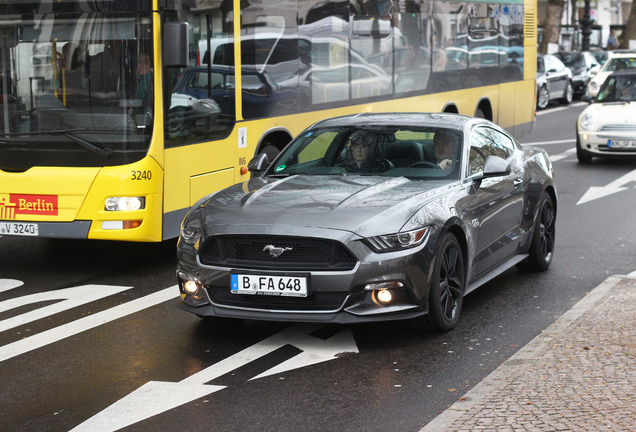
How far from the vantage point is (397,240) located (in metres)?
7.10

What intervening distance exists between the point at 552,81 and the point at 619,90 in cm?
1565

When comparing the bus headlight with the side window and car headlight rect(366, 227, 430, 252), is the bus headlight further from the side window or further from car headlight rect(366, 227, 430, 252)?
car headlight rect(366, 227, 430, 252)

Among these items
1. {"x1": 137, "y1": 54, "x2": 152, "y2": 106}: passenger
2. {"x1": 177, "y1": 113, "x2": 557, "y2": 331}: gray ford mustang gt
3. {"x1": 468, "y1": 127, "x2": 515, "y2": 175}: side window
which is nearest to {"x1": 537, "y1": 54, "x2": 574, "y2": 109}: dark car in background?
{"x1": 468, "y1": 127, "x2": 515, "y2": 175}: side window

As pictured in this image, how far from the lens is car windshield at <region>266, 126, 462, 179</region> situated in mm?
8344

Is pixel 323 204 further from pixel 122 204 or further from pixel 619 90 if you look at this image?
pixel 619 90

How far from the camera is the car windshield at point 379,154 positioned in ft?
27.4

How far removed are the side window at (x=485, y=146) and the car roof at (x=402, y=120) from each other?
6.5 inches

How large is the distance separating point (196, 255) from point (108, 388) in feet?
4.16

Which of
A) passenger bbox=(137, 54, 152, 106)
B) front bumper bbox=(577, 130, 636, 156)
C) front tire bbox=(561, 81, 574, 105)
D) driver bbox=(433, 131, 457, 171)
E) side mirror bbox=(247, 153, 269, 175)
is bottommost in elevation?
front tire bbox=(561, 81, 574, 105)

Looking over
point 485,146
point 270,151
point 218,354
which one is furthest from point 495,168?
point 270,151

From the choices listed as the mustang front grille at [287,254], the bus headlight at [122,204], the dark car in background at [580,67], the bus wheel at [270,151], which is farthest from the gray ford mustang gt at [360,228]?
the dark car in background at [580,67]

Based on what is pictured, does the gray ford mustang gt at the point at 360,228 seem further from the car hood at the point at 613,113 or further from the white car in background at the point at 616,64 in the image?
the white car in background at the point at 616,64

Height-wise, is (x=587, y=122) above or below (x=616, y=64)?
below

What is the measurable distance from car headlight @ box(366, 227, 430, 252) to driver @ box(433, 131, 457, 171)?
1.22 m
